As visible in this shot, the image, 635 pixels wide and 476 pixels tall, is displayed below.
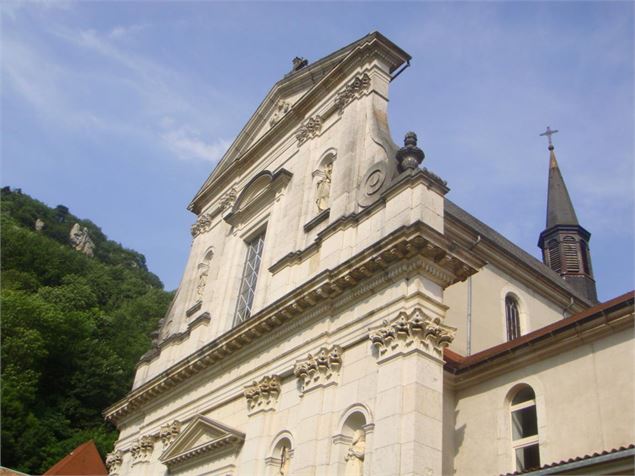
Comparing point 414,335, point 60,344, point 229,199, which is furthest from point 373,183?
point 60,344

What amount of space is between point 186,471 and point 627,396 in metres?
10.1

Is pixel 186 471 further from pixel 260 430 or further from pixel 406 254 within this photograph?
pixel 406 254

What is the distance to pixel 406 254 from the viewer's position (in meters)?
11.3

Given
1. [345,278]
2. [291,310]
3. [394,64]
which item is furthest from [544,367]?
[394,64]

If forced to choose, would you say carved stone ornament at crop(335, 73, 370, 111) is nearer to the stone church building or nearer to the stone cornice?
the stone church building

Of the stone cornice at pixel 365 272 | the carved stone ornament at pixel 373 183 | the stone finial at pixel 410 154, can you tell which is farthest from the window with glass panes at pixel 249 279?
the stone finial at pixel 410 154

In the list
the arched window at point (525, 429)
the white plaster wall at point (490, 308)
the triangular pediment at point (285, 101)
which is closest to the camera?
the arched window at point (525, 429)

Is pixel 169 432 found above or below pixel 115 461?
above

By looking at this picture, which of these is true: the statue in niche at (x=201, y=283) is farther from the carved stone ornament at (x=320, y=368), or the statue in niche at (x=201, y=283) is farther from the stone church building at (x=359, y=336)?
the carved stone ornament at (x=320, y=368)

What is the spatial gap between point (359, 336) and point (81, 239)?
7107cm

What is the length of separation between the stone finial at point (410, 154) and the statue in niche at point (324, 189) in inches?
105

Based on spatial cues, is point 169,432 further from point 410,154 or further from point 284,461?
point 410,154

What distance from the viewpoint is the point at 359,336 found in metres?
11.8

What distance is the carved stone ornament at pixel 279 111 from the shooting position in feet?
66.2
